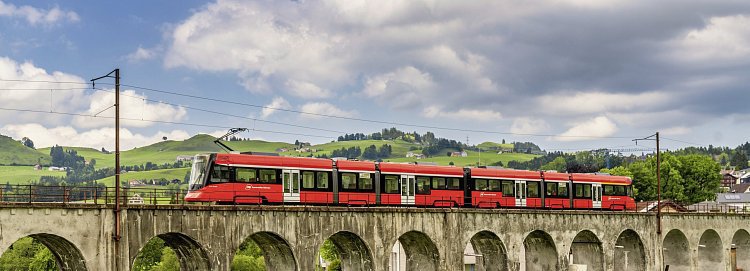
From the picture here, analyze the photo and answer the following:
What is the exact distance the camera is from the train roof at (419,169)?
5575 centimetres

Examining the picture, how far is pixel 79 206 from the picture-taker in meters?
38.7

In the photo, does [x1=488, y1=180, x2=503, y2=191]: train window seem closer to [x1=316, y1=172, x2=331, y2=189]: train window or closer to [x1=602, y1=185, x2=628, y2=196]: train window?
[x1=602, y1=185, x2=628, y2=196]: train window

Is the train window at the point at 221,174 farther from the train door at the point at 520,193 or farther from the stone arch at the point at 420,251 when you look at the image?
the train door at the point at 520,193

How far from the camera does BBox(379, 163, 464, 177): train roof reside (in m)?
55.8

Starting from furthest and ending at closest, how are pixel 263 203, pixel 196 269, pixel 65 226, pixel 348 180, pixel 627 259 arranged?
pixel 627 259, pixel 348 180, pixel 263 203, pixel 196 269, pixel 65 226

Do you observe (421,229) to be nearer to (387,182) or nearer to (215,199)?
(387,182)

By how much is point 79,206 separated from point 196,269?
8.22m

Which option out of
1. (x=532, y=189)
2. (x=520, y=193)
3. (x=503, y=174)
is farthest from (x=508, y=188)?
(x=532, y=189)

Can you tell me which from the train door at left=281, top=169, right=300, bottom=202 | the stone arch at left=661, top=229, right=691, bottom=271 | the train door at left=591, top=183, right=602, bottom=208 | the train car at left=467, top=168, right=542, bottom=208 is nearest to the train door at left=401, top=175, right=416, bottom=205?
the train car at left=467, top=168, right=542, bottom=208

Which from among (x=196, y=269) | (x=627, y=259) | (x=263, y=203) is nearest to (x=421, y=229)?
(x=263, y=203)

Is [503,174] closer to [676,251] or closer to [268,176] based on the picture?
[268,176]

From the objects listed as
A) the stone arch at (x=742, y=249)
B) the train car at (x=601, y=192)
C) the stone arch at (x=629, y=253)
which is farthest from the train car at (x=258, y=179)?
the stone arch at (x=742, y=249)

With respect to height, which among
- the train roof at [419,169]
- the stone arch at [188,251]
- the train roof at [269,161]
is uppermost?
the train roof at [269,161]

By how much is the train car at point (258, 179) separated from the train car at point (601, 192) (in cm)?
2833
